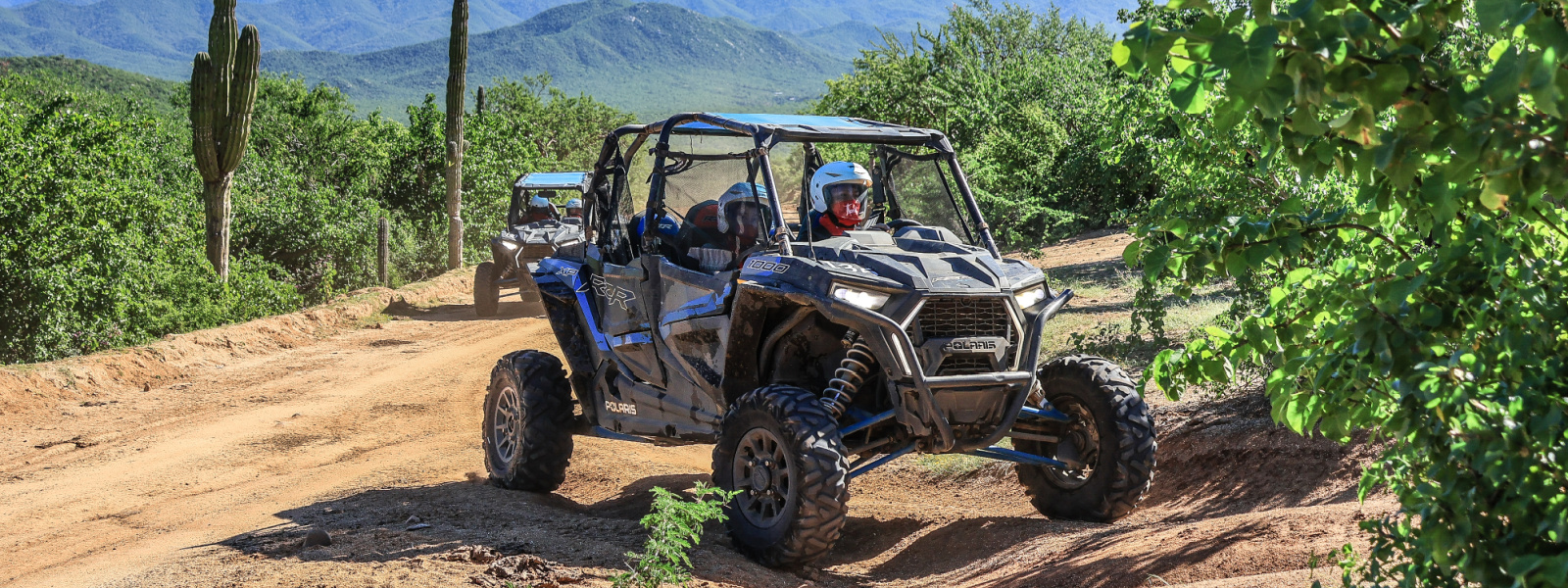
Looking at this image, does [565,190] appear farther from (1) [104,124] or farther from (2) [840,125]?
(2) [840,125]

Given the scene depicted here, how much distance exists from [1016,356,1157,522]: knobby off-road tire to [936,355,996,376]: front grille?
0.80m

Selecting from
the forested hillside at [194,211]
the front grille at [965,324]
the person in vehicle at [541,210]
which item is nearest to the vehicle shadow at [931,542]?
the front grille at [965,324]

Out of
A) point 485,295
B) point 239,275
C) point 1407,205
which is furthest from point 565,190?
point 1407,205

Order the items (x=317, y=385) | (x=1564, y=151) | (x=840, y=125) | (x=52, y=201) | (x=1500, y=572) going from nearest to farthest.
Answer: (x=1564, y=151), (x=1500, y=572), (x=840, y=125), (x=317, y=385), (x=52, y=201)

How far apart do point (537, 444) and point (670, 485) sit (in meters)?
1.03

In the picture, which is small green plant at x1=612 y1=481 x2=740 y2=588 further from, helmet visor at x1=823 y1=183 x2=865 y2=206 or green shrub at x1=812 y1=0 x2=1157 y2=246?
green shrub at x1=812 y1=0 x2=1157 y2=246

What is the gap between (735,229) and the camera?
677 centimetres

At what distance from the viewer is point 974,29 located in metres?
44.2

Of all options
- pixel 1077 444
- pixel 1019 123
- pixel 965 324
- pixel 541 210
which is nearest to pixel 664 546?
pixel 965 324

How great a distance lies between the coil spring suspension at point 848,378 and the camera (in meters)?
5.82

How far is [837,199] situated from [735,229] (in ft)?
2.02

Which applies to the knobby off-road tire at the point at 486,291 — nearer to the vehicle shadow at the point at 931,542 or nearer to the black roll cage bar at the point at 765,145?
the black roll cage bar at the point at 765,145

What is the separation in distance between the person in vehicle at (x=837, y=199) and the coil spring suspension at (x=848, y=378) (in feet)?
2.96

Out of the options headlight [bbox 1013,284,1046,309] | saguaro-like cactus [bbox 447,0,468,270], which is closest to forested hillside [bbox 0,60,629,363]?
saguaro-like cactus [bbox 447,0,468,270]
